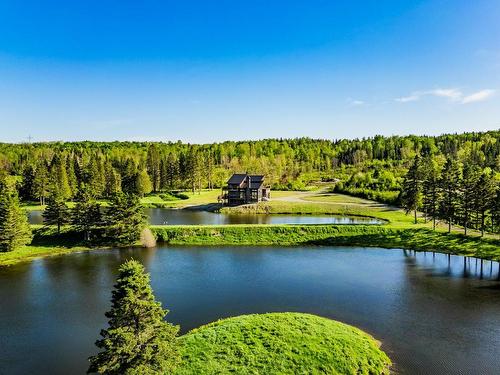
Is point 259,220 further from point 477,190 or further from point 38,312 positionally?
point 38,312

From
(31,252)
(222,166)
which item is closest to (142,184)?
(222,166)

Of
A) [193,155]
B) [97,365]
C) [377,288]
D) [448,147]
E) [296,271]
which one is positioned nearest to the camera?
[97,365]

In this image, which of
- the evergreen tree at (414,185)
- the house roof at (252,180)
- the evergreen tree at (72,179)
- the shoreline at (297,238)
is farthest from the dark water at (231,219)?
the evergreen tree at (72,179)

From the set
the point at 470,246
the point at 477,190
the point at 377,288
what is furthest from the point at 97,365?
the point at 477,190

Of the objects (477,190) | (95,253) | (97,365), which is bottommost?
(95,253)

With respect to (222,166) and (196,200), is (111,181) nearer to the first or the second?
(196,200)

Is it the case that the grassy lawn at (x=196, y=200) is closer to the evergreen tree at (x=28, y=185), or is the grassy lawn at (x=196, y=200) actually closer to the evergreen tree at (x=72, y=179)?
the evergreen tree at (x=72, y=179)

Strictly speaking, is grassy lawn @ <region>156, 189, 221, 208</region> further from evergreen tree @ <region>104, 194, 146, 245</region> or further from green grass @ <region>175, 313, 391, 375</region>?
green grass @ <region>175, 313, 391, 375</region>
